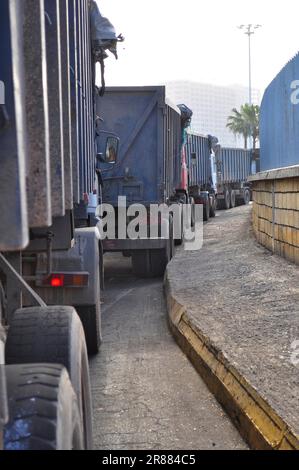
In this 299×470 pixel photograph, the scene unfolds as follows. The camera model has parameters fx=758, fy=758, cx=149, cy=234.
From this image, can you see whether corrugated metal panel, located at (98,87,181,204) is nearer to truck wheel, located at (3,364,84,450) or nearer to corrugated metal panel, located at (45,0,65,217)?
corrugated metal panel, located at (45,0,65,217)

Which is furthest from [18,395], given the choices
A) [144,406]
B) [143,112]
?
[143,112]

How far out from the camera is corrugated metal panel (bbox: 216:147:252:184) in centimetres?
3381

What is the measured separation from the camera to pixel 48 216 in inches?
93.9

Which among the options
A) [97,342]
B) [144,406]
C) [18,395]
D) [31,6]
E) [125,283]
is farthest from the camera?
[125,283]

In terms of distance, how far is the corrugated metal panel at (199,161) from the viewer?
22938 millimetres

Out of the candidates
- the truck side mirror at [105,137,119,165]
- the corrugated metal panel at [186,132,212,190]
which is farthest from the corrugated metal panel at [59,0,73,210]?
the corrugated metal panel at [186,132,212,190]

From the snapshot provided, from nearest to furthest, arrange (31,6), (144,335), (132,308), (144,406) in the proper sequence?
(31,6) < (144,406) < (144,335) < (132,308)

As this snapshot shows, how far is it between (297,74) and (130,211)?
12.8 ft

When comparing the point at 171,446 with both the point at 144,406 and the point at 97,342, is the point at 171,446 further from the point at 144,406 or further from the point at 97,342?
the point at 97,342

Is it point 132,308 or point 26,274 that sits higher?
point 26,274

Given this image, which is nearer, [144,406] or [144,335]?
[144,406]

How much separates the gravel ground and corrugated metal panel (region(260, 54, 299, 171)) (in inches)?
64.8

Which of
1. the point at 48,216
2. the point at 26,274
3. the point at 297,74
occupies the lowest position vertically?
the point at 26,274

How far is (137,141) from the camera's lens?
13.7 m
